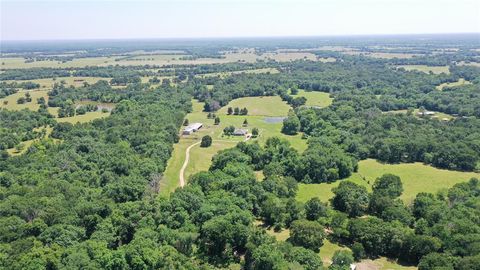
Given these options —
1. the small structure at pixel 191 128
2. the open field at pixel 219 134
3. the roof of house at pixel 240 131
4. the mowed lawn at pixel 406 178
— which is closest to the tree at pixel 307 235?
the mowed lawn at pixel 406 178

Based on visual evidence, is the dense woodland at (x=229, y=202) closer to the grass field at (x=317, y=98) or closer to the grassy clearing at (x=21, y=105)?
the grassy clearing at (x=21, y=105)

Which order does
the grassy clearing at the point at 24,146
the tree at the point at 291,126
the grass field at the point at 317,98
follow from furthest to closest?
the grass field at the point at 317,98 → the tree at the point at 291,126 → the grassy clearing at the point at 24,146

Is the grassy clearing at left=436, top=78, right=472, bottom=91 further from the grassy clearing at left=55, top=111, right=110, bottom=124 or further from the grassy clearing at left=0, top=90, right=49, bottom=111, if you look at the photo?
the grassy clearing at left=0, top=90, right=49, bottom=111

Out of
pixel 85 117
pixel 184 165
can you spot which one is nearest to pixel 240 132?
pixel 184 165

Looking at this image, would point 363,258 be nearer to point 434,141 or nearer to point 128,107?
point 434,141

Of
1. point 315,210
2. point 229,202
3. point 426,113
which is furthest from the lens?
point 426,113

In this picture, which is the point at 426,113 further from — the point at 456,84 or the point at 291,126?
the point at 456,84
